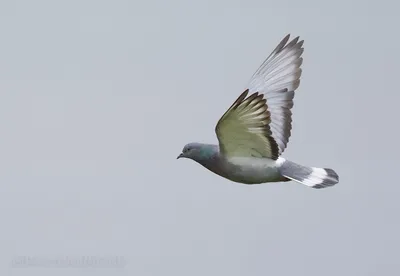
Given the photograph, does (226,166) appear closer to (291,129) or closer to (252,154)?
(252,154)

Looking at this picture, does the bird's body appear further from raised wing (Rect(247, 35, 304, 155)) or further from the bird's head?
raised wing (Rect(247, 35, 304, 155))

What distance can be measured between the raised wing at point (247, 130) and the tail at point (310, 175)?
0.65 ft

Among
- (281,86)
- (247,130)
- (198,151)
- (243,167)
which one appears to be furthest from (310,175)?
(198,151)

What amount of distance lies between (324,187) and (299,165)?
556 mm

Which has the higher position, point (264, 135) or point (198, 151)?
point (264, 135)

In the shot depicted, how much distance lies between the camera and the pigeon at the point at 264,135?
393 inches

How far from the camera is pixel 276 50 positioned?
36.5 feet

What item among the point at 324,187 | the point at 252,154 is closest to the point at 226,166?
the point at 252,154

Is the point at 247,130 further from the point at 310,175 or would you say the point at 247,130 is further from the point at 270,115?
the point at 310,175

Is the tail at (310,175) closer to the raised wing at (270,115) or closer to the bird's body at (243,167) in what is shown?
the bird's body at (243,167)

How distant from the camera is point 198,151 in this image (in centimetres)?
1062

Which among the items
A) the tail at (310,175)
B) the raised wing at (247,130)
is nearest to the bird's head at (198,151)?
the raised wing at (247,130)

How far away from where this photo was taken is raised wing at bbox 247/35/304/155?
11055 millimetres

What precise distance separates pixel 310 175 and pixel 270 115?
0.77m
